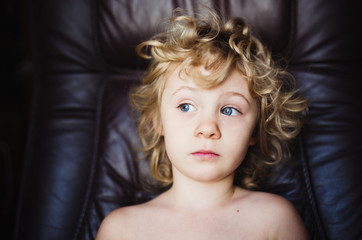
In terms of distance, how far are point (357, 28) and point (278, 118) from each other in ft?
1.56

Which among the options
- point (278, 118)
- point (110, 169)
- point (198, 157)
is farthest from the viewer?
point (110, 169)

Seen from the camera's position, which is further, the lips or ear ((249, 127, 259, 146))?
ear ((249, 127, 259, 146))

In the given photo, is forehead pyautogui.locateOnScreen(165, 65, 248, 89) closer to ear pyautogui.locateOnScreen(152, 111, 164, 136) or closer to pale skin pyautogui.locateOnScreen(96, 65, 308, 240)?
pale skin pyautogui.locateOnScreen(96, 65, 308, 240)

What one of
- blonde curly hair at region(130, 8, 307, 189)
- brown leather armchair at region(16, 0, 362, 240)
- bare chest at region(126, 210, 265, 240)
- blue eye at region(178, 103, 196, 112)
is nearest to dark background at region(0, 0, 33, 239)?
brown leather armchair at region(16, 0, 362, 240)

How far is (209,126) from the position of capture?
94 cm

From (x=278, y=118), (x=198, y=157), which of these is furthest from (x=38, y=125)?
(x=278, y=118)

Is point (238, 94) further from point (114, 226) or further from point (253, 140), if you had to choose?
point (114, 226)

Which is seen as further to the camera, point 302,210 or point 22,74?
point 22,74

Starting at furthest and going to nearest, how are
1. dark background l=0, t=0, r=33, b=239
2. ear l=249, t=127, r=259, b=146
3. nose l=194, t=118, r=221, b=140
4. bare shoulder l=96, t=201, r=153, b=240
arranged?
dark background l=0, t=0, r=33, b=239 < ear l=249, t=127, r=259, b=146 < bare shoulder l=96, t=201, r=153, b=240 < nose l=194, t=118, r=221, b=140

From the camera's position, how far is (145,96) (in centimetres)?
123

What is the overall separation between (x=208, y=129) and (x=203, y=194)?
10.3 inches

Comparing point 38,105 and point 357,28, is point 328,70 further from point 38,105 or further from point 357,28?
point 38,105

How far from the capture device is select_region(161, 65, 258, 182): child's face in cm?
96

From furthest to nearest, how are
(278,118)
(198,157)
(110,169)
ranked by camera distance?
1. (110,169)
2. (278,118)
3. (198,157)
